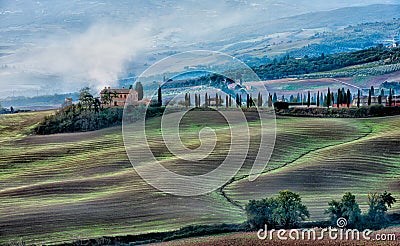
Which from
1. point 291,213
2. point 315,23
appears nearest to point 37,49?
point 291,213

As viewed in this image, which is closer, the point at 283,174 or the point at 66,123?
the point at 283,174

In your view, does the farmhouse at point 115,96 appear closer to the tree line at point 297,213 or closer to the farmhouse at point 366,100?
the tree line at point 297,213

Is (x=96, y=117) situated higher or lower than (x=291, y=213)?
higher

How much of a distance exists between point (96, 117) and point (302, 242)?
9071 mm

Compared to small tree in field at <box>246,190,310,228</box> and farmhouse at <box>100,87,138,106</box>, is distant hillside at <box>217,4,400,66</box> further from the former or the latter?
small tree in field at <box>246,190,310,228</box>

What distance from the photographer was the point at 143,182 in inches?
651

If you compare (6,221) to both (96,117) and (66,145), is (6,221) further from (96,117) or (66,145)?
(96,117)

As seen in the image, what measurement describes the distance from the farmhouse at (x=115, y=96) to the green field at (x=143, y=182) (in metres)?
0.98

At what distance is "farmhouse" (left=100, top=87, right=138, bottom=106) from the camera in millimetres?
19625

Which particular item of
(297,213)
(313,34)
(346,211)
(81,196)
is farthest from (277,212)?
(313,34)

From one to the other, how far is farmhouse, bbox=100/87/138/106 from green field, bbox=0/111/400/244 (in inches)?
38.6

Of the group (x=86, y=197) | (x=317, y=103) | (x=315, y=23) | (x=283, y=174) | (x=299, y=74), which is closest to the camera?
(x=86, y=197)

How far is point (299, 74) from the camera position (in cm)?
2950

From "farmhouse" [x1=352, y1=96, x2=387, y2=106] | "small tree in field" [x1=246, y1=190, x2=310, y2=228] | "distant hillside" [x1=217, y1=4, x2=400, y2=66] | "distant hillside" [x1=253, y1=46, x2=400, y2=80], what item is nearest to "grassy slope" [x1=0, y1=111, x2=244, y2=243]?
"small tree in field" [x1=246, y1=190, x2=310, y2=228]
